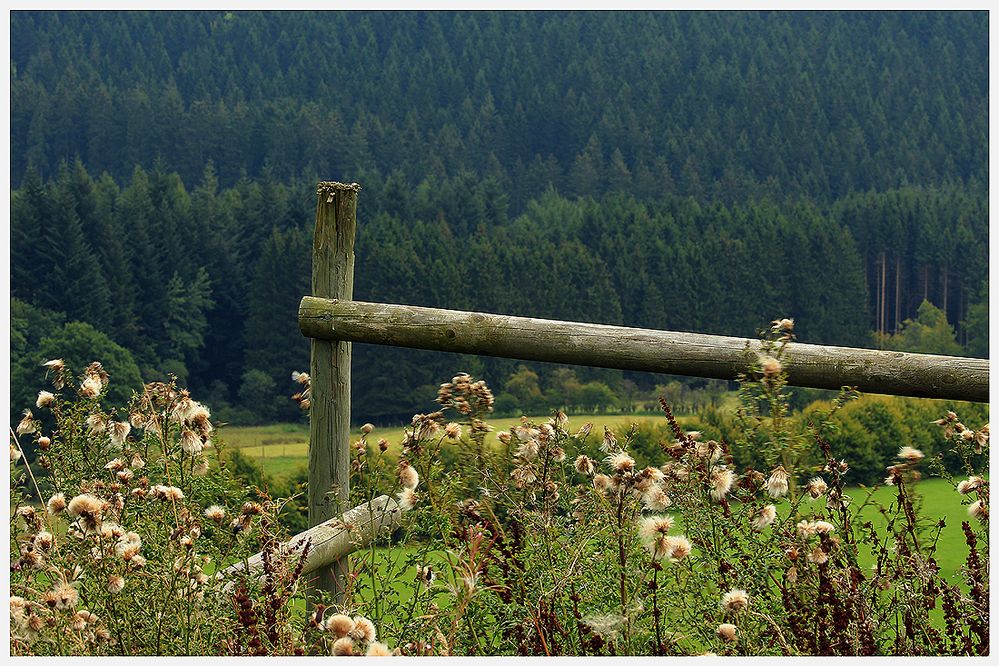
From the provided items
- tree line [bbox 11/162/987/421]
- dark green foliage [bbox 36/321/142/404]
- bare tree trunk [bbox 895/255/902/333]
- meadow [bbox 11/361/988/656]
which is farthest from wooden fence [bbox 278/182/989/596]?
bare tree trunk [bbox 895/255/902/333]

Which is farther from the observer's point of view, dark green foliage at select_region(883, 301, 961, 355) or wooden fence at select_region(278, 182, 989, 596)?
dark green foliage at select_region(883, 301, 961, 355)

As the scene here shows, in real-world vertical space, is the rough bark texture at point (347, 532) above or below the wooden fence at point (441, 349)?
below

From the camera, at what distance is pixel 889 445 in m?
4.32

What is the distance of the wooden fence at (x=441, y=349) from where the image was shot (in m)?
2.49

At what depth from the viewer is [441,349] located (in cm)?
297

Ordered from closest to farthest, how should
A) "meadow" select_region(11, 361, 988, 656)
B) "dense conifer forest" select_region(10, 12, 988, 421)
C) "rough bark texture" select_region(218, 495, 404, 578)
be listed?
"meadow" select_region(11, 361, 988, 656)
"rough bark texture" select_region(218, 495, 404, 578)
"dense conifer forest" select_region(10, 12, 988, 421)

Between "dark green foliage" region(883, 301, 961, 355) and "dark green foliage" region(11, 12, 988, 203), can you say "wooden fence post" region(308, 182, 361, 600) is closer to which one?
"dark green foliage" region(883, 301, 961, 355)

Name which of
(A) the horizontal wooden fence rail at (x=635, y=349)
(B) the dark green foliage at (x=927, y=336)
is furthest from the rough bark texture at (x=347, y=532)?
(B) the dark green foliage at (x=927, y=336)

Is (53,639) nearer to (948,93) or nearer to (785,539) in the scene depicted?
(785,539)

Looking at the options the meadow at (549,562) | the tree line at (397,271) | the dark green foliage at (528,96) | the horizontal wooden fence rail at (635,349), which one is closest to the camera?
the meadow at (549,562)

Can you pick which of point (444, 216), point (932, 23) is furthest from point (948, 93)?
point (444, 216)

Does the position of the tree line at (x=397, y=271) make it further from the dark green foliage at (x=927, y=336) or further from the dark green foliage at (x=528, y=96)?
the dark green foliage at (x=528, y=96)

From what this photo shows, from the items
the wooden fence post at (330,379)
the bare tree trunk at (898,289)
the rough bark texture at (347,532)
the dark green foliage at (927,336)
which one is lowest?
the rough bark texture at (347,532)

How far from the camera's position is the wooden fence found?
Answer: 2.49 metres
